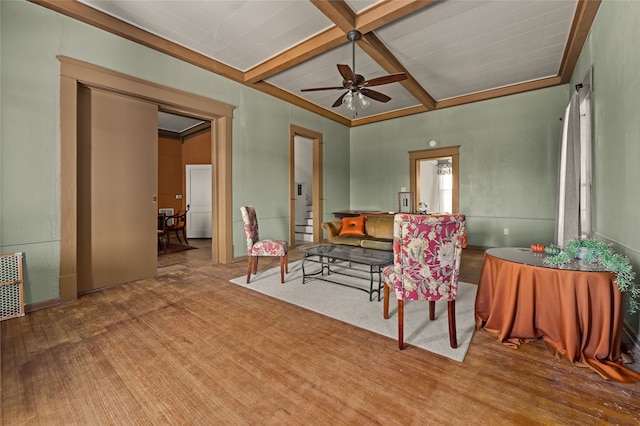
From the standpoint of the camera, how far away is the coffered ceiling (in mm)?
2982

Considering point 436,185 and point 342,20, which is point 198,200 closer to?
point 342,20

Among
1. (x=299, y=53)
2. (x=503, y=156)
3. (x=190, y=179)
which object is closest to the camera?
(x=299, y=53)

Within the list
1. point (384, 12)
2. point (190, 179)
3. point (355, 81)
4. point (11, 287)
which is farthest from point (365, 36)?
point (190, 179)

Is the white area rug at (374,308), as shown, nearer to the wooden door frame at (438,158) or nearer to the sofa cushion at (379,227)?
the sofa cushion at (379,227)

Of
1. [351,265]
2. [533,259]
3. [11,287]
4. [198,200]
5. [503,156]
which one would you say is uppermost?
[503,156]

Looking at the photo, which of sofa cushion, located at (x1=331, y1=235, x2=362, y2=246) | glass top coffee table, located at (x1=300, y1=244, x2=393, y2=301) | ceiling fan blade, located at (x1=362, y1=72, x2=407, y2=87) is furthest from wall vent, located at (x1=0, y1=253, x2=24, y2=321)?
ceiling fan blade, located at (x1=362, y1=72, x2=407, y2=87)

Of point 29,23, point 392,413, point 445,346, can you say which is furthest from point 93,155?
point 445,346

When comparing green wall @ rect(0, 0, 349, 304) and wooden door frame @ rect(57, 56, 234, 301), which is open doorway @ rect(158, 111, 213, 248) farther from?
green wall @ rect(0, 0, 349, 304)

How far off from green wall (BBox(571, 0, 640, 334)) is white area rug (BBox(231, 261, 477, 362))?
1232 mm

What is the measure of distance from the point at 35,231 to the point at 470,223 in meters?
6.89

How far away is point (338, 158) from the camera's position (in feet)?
23.8

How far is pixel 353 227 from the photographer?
4672 mm

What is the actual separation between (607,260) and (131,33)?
16.9 ft

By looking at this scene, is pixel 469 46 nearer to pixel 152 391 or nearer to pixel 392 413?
pixel 392 413
